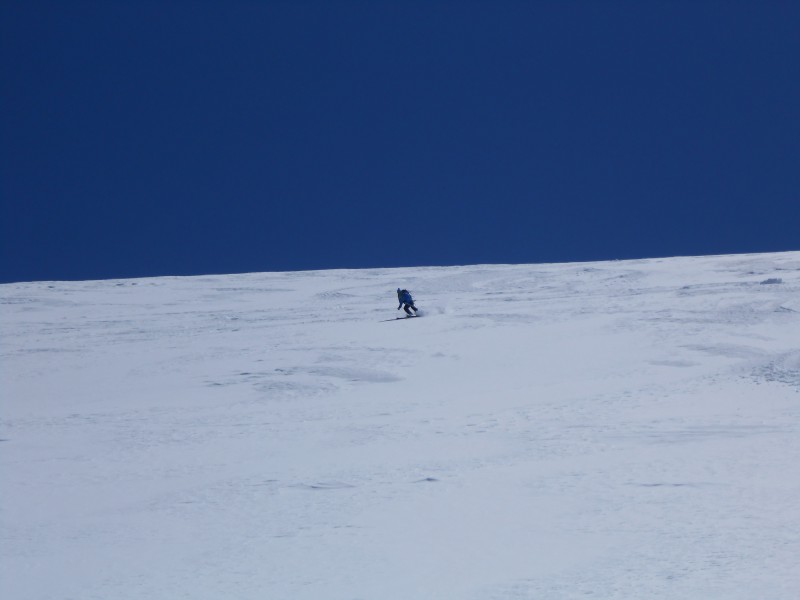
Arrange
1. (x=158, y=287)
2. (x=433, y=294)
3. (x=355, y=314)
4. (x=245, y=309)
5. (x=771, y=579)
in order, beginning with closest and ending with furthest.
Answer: (x=771, y=579), (x=355, y=314), (x=245, y=309), (x=433, y=294), (x=158, y=287)

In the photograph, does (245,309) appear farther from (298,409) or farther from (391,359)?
(298,409)

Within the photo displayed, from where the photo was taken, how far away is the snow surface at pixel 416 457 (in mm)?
5445

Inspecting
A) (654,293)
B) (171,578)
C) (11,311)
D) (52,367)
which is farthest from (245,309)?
(171,578)

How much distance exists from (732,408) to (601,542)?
13.9 ft

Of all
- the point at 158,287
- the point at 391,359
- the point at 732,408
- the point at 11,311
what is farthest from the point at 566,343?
the point at 158,287

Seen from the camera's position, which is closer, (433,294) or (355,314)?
(355,314)

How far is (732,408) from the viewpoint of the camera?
9367 millimetres

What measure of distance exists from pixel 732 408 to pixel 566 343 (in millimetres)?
4824

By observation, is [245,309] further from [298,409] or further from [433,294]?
[298,409]

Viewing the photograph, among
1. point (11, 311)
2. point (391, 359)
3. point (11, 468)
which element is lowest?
point (11, 468)

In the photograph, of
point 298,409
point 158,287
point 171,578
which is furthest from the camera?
point 158,287

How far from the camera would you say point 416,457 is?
803 cm

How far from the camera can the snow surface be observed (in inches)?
214

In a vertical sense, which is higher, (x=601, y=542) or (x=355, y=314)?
(x=355, y=314)
